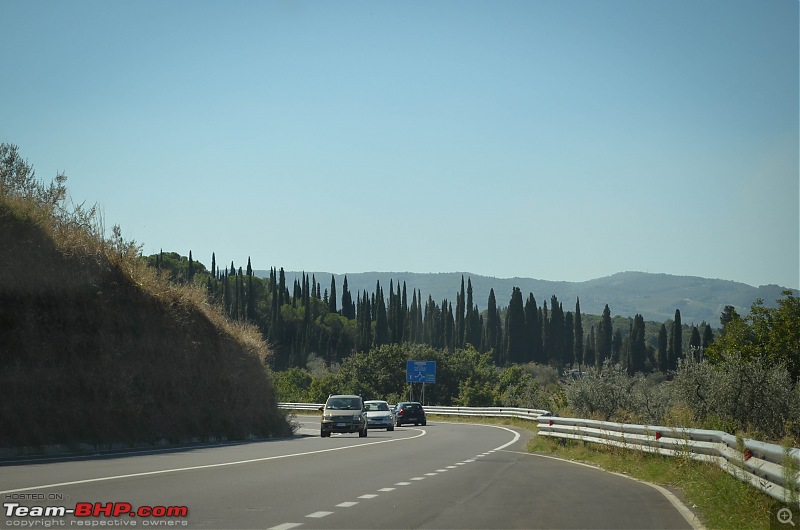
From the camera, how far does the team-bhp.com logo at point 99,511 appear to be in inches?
468

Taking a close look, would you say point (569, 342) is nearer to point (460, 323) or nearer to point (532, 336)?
point (532, 336)

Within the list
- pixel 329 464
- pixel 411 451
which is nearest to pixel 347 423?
pixel 411 451

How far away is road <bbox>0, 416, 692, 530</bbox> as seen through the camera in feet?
39.8

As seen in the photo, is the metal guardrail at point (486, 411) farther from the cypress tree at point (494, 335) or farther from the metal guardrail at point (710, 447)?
the cypress tree at point (494, 335)

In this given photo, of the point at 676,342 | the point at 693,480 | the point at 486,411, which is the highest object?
the point at 676,342

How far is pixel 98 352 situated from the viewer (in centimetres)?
3097

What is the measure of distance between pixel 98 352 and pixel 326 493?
17693 millimetres

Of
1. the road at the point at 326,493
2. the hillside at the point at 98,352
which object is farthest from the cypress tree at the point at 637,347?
the road at the point at 326,493

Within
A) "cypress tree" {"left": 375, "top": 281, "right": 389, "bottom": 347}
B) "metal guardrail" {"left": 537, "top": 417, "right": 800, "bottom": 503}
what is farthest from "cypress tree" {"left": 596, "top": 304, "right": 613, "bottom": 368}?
"metal guardrail" {"left": 537, "top": 417, "right": 800, "bottom": 503}

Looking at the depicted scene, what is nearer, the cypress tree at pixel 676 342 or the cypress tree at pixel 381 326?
the cypress tree at pixel 381 326

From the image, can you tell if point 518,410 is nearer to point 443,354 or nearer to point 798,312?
point 798,312

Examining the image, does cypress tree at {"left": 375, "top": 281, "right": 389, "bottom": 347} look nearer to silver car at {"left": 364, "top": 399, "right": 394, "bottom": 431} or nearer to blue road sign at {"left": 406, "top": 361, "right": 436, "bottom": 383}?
blue road sign at {"left": 406, "top": 361, "right": 436, "bottom": 383}

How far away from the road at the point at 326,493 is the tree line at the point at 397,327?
9795cm

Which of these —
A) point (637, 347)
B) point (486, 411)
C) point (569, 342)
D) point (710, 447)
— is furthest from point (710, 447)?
point (569, 342)
